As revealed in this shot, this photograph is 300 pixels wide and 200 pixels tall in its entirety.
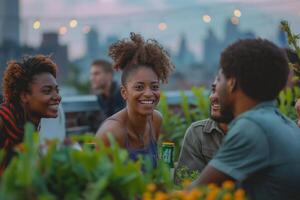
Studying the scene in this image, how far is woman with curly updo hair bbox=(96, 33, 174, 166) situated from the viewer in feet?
16.1

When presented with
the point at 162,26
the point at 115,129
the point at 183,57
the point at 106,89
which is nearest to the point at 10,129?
the point at 115,129

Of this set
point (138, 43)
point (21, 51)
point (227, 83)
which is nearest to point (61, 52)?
point (21, 51)

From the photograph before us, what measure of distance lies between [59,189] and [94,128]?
8202mm

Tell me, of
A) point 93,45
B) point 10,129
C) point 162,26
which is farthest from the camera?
point 93,45

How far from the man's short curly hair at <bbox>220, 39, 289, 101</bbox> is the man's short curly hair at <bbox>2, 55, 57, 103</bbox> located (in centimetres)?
193

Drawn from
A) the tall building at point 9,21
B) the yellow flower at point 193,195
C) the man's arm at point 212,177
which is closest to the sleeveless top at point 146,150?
the man's arm at point 212,177

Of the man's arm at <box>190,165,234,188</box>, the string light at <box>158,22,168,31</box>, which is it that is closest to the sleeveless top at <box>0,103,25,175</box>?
the man's arm at <box>190,165,234,188</box>

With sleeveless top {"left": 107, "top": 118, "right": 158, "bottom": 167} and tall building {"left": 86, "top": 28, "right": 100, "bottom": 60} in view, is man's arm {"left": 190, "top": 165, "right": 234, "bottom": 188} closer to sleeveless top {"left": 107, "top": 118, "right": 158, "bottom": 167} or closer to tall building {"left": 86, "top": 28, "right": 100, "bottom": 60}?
sleeveless top {"left": 107, "top": 118, "right": 158, "bottom": 167}

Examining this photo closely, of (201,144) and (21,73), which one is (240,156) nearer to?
(201,144)

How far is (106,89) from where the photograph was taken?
32.1 feet

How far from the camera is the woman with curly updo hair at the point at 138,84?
4.91 meters

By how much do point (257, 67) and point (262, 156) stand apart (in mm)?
406

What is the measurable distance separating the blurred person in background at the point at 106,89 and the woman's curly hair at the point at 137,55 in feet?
14.4

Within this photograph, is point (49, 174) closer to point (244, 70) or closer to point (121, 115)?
point (244, 70)
